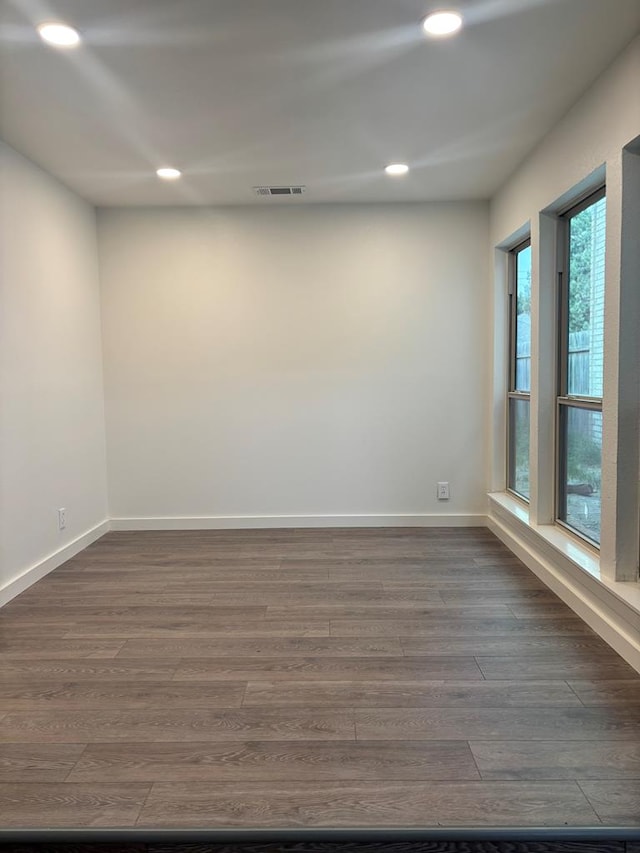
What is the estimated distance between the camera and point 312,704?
2008 millimetres

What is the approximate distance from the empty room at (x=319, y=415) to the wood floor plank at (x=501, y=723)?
14mm

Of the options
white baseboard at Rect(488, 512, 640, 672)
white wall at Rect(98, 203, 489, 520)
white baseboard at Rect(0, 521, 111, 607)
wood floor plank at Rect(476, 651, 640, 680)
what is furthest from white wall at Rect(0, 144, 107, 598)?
white baseboard at Rect(488, 512, 640, 672)

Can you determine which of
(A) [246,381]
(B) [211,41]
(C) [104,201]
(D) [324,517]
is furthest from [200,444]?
(B) [211,41]

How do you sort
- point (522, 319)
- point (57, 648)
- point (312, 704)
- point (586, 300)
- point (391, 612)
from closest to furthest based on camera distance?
1. point (312, 704)
2. point (57, 648)
3. point (391, 612)
4. point (586, 300)
5. point (522, 319)

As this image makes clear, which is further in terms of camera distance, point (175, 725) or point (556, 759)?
point (175, 725)

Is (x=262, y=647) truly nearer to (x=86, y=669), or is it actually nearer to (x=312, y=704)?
(x=312, y=704)

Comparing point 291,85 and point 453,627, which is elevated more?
point 291,85

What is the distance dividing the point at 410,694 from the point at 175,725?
869 millimetres

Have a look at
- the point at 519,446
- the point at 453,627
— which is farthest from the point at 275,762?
the point at 519,446

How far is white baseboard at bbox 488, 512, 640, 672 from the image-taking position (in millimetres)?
2223

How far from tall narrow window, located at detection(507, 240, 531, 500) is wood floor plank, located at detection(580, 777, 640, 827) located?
2.47 m

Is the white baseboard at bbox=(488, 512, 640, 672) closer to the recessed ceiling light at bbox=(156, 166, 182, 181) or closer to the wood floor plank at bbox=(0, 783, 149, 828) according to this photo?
the wood floor plank at bbox=(0, 783, 149, 828)

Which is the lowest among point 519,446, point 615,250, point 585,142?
point 519,446

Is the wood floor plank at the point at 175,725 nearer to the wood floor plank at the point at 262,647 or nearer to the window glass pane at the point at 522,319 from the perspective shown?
the wood floor plank at the point at 262,647
